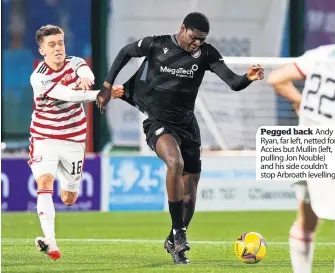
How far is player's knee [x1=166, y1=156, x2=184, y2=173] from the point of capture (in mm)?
10031

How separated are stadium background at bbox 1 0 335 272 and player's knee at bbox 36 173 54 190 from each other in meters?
6.27

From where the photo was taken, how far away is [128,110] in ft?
66.3

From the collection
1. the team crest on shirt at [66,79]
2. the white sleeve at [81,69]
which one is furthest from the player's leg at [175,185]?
the team crest on shirt at [66,79]

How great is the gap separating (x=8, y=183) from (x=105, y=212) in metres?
1.26

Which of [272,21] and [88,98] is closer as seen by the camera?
[88,98]

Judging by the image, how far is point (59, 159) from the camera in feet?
35.9

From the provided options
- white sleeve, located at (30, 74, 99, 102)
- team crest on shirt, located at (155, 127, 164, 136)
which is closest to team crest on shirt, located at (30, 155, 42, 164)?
white sleeve, located at (30, 74, 99, 102)

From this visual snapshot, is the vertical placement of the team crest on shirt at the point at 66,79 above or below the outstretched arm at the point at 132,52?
below

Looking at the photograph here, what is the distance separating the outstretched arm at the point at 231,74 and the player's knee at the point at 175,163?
→ 681 mm

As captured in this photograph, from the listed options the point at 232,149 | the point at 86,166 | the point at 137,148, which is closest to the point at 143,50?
the point at 86,166

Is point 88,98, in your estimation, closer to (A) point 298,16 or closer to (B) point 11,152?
(B) point 11,152

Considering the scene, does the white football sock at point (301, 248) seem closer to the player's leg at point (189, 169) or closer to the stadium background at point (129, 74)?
the player's leg at point (189, 169)

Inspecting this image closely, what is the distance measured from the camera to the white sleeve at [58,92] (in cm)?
1042

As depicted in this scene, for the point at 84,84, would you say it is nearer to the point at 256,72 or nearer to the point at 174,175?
the point at 174,175
